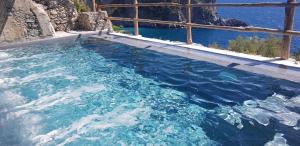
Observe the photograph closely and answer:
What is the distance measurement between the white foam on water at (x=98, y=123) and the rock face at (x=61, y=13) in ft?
20.5

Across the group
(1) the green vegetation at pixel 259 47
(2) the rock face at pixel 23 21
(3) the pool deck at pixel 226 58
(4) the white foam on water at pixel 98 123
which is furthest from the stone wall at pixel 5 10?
(1) the green vegetation at pixel 259 47

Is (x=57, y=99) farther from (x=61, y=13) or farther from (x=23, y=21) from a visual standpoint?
(x=61, y=13)

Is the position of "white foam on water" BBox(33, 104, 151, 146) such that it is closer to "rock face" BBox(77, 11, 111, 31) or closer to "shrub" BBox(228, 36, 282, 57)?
"shrub" BBox(228, 36, 282, 57)

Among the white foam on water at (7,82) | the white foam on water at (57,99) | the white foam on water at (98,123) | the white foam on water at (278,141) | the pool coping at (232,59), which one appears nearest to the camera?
the white foam on water at (278,141)

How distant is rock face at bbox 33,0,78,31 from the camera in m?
9.08

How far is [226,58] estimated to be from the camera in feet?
17.8

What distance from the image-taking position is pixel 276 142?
8.98 feet

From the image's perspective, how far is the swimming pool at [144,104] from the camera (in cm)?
301

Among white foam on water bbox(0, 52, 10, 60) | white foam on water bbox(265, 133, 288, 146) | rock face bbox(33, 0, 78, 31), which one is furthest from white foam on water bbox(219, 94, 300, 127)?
rock face bbox(33, 0, 78, 31)

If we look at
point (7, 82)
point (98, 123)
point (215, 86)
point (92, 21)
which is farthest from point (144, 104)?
point (92, 21)

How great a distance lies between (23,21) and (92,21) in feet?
7.01

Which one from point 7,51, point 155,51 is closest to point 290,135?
point 155,51

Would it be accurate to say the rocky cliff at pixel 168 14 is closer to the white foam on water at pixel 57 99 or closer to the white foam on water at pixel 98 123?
the white foam on water at pixel 57 99

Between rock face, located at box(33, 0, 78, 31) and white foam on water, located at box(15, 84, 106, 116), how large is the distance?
5.28m
